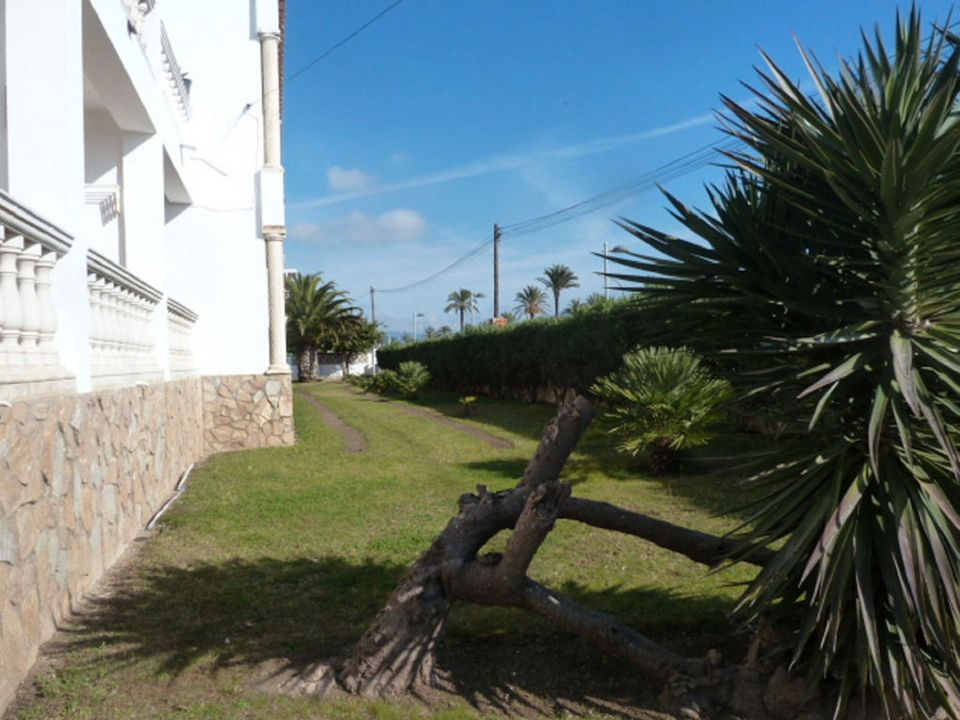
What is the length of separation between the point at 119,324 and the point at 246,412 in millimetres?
5687

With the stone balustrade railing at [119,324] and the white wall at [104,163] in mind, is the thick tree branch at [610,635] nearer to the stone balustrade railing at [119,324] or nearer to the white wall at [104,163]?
the stone balustrade railing at [119,324]

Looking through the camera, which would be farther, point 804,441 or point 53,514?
point 53,514

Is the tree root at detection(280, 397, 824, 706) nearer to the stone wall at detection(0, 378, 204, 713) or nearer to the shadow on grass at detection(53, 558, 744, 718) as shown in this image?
the shadow on grass at detection(53, 558, 744, 718)

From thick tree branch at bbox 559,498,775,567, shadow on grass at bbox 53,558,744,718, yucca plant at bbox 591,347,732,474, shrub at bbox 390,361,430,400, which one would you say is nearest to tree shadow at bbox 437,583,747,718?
shadow on grass at bbox 53,558,744,718

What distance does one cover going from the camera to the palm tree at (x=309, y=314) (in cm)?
5041

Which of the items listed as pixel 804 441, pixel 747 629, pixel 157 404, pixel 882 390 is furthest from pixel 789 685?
pixel 157 404

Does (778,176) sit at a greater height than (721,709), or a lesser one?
greater

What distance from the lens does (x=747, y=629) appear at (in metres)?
4.18

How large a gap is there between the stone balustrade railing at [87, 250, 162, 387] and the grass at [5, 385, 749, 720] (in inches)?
54.2

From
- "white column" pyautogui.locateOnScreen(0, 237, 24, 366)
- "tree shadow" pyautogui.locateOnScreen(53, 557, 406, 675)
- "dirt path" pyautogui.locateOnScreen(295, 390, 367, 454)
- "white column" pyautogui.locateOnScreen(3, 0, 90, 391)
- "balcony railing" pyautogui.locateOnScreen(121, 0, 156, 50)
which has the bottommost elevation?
"tree shadow" pyautogui.locateOnScreen(53, 557, 406, 675)

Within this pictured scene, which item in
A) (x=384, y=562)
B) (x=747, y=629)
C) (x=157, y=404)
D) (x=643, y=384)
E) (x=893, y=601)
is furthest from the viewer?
(x=643, y=384)

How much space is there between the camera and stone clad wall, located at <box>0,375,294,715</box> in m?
3.51

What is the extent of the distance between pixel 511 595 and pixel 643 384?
21.9 feet

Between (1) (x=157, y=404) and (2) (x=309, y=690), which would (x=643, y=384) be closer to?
(1) (x=157, y=404)
